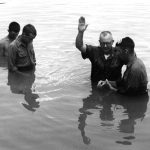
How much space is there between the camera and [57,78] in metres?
9.91

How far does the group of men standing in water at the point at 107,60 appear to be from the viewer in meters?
7.48

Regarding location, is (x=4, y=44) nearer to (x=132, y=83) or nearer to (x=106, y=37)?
(x=106, y=37)

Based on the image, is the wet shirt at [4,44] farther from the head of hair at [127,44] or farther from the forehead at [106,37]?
the head of hair at [127,44]

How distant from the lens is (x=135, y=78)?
749 centimetres

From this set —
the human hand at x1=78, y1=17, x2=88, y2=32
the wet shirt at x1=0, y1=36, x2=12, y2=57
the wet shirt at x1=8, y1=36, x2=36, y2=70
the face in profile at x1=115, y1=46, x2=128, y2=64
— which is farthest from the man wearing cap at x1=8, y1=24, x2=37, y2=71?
the face in profile at x1=115, y1=46, x2=128, y2=64

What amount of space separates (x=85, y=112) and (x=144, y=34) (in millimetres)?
8160

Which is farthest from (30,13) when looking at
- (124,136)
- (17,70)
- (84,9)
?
(124,136)

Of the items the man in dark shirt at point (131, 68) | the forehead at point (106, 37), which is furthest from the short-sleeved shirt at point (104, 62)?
the man in dark shirt at point (131, 68)

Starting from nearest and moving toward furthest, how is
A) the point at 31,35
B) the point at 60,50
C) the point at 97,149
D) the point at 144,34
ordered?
the point at 97,149
the point at 31,35
the point at 60,50
the point at 144,34

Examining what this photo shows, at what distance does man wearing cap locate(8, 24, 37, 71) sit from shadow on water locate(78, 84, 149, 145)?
202 centimetres

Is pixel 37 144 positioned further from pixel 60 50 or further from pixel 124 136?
pixel 60 50

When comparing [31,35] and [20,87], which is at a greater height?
[31,35]

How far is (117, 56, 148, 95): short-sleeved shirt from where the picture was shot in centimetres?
745

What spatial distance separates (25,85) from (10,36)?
1.96m
